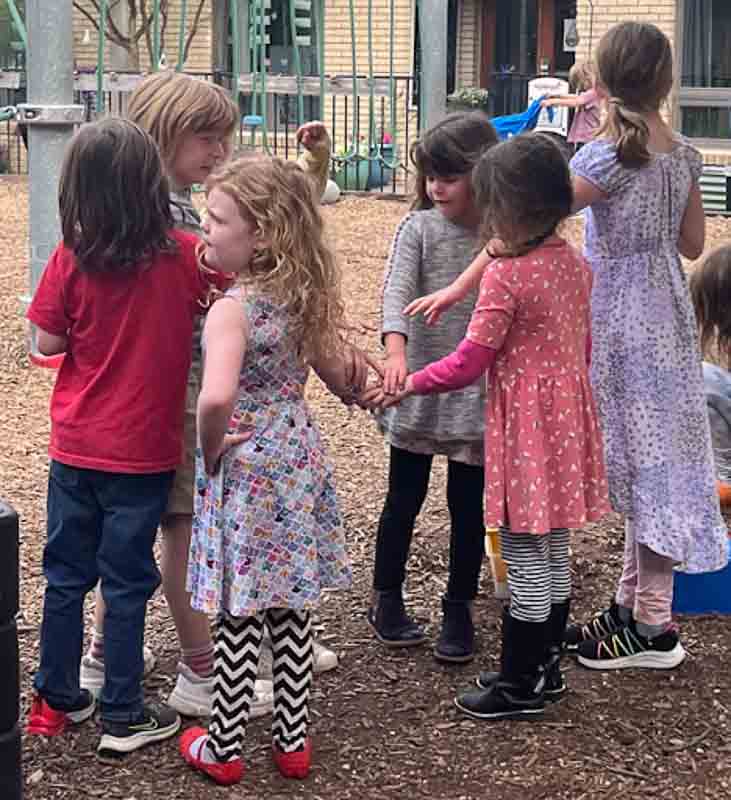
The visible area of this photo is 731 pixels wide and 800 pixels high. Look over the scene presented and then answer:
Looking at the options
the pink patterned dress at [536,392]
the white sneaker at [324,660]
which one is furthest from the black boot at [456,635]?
the pink patterned dress at [536,392]

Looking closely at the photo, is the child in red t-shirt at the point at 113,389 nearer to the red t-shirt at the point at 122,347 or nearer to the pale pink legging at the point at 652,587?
the red t-shirt at the point at 122,347

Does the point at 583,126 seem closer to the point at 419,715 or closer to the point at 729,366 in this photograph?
the point at 729,366

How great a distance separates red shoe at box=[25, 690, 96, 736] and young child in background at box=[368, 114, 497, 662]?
0.96 metres

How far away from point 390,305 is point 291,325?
2.09ft

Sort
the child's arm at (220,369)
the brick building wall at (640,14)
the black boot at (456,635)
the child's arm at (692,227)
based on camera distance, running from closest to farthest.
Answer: the child's arm at (220,369)
the child's arm at (692,227)
the black boot at (456,635)
the brick building wall at (640,14)

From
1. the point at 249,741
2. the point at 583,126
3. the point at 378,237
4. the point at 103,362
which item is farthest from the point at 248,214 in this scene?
the point at 378,237

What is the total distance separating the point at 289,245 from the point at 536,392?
0.70 m

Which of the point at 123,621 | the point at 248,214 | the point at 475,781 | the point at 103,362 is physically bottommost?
the point at 475,781

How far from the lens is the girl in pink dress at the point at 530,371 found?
345cm

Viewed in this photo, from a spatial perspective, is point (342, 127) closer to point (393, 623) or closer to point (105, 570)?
point (393, 623)

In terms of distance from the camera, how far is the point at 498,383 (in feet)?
11.6

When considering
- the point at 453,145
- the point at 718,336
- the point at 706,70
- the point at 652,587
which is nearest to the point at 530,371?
the point at 453,145

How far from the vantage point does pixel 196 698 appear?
3.72 metres

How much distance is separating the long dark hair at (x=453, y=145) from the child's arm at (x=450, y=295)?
0.24m
